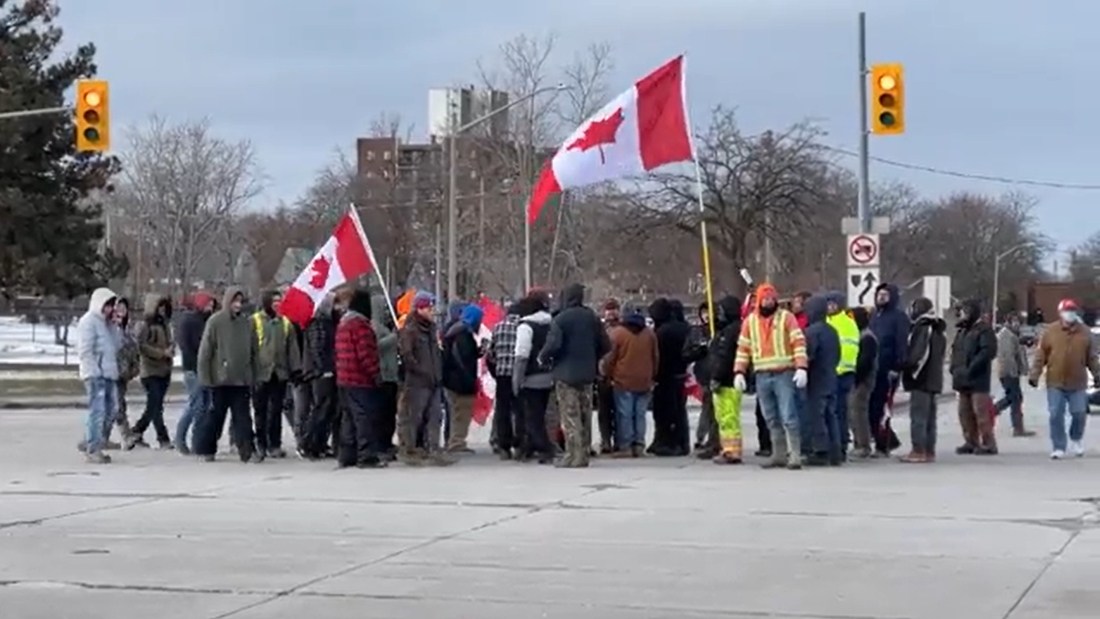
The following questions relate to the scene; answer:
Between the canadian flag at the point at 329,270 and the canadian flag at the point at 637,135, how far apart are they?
202 centimetres

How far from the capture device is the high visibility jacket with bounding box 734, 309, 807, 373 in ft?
59.3

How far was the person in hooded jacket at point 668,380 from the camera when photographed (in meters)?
19.8

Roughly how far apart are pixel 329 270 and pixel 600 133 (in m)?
3.48

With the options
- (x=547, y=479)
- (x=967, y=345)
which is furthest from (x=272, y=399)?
(x=967, y=345)

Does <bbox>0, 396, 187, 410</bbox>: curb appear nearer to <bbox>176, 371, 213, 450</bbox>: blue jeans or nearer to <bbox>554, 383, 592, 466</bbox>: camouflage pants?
<bbox>176, 371, 213, 450</bbox>: blue jeans

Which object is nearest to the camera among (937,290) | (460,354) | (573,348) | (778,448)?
(778,448)

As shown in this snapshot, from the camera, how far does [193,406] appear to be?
20.4 metres

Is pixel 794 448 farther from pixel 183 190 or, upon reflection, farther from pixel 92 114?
pixel 183 190

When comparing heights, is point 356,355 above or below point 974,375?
above

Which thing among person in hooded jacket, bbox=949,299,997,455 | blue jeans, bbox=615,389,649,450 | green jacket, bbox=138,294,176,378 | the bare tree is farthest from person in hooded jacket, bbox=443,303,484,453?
the bare tree

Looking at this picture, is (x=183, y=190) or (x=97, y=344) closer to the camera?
(x=97, y=344)

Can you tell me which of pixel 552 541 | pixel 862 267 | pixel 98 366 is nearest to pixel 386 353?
pixel 98 366

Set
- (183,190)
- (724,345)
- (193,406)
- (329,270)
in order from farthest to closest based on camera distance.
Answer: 1. (183,190)
2. (193,406)
3. (329,270)
4. (724,345)

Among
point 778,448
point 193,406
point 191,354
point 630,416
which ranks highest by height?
point 191,354
